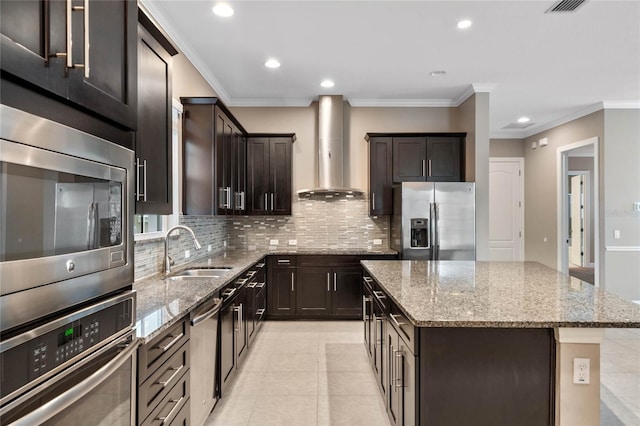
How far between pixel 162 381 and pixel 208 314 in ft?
1.75

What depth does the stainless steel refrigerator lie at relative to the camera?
13.6ft

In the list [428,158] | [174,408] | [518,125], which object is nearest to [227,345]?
[174,408]

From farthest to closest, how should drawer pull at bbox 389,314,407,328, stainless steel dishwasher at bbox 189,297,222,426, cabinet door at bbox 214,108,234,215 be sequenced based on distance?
cabinet door at bbox 214,108,234,215 < stainless steel dishwasher at bbox 189,297,222,426 < drawer pull at bbox 389,314,407,328

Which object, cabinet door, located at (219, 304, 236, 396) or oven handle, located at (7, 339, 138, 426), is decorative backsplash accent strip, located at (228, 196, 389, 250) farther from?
oven handle, located at (7, 339, 138, 426)

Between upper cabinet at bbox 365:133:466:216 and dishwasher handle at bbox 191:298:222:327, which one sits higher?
upper cabinet at bbox 365:133:466:216

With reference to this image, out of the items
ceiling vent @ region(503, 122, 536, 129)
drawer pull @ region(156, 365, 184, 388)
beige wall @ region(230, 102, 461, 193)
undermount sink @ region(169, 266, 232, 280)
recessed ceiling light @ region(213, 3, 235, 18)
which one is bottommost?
drawer pull @ region(156, 365, 184, 388)

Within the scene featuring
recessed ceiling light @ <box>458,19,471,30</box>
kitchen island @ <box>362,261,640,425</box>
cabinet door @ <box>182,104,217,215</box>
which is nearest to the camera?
kitchen island @ <box>362,261,640,425</box>

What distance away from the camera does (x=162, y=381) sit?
1497mm

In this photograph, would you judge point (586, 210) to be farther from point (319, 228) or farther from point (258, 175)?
point (258, 175)

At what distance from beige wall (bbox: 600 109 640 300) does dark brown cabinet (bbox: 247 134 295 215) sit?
462 cm

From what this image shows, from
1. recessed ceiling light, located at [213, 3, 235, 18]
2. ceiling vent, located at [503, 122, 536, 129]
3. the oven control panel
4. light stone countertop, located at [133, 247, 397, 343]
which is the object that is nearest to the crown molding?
recessed ceiling light, located at [213, 3, 235, 18]

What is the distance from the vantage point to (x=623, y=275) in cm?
487

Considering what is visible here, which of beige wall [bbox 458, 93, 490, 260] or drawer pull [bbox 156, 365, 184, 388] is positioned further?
beige wall [bbox 458, 93, 490, 260]

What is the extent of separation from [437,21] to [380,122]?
6.84ft
